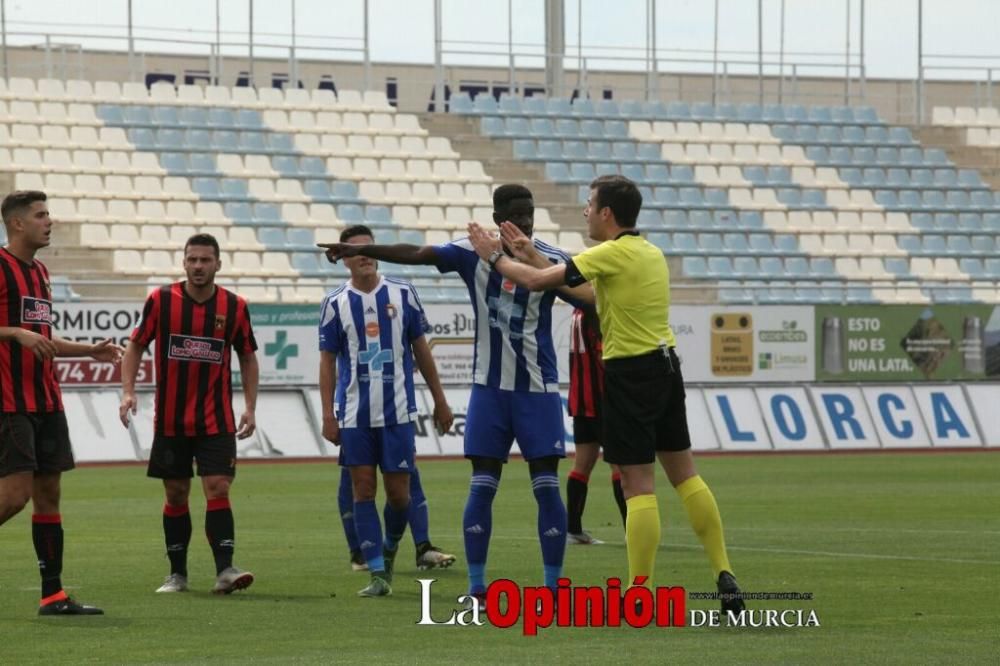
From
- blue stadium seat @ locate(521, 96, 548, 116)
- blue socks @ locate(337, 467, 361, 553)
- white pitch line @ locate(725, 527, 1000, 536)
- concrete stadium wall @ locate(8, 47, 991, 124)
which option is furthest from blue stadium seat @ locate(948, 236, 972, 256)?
blue socks @ locate(337, 467, 361, 553)

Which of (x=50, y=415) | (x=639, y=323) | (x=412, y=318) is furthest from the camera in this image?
(x=412, y=318)

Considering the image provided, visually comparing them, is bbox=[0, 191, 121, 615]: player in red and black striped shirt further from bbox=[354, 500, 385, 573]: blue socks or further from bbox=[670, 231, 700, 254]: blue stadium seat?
bbox=[670, 231, 700, 254]: blue stadium seat

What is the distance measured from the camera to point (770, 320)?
28250 mm

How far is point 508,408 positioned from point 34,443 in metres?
2.34

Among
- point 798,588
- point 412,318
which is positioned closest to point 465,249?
point 412,318

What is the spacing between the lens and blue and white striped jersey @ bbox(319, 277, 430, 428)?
10.7 m

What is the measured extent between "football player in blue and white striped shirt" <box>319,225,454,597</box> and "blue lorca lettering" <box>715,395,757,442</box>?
16.5 meters

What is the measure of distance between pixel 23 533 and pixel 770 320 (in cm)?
1588

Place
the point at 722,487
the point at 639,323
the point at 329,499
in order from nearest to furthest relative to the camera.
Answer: the point at 639,323 → the point at 329,499 → the point at 722,487

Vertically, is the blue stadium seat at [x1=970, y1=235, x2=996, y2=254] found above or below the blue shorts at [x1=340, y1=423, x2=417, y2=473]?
above

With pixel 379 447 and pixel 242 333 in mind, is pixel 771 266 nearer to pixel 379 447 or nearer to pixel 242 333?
pixel 379 447

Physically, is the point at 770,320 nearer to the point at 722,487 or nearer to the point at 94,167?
the point at 722,487

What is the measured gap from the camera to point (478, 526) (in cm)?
934

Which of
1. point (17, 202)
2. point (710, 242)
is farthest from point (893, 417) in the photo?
point (17, 202)
